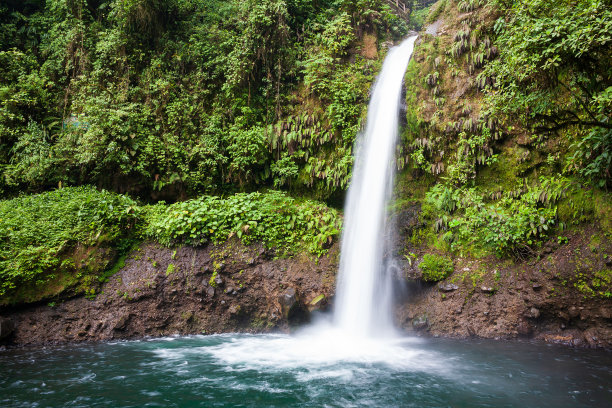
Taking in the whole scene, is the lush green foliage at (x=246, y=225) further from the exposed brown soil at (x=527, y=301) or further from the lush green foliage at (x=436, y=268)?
the exposed brown soil at (x=527, y=301)

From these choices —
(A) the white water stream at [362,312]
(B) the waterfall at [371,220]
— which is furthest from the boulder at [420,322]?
(B) the waterfall at [371,220]

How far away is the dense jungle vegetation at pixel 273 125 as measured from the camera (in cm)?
707

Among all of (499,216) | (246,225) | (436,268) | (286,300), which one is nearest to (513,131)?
(499,216)

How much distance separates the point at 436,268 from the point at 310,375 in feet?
13.7

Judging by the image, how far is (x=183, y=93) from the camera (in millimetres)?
12945

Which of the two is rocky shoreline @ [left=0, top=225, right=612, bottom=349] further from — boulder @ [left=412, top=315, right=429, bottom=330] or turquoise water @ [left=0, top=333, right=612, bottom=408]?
turquoise water @ [left=0, top=333, right=612, bottom=408]

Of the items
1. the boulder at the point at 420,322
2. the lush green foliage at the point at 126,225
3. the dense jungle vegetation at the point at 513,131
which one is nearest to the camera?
the dense jungle vegetation at the point at 513,131

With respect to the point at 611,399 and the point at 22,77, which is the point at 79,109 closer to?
the point at 22,77

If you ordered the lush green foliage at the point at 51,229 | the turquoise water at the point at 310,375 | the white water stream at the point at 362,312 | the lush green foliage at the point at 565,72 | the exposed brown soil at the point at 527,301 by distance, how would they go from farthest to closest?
the lush green foliage at the point at 51,229, the exposed brown soil at the point at 527,301, the white water stream at the point at 362,312, the lush green foliage at the point at 565,72, the turquoise water at the point at 310,375

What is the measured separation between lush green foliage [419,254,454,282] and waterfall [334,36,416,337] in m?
0.92

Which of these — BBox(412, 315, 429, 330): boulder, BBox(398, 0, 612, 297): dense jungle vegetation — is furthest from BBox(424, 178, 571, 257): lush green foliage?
BBox(412, 315, 429, 330): boulder

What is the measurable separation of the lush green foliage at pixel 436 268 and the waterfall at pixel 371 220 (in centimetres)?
92

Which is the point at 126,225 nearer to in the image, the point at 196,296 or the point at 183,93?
the point at 196,296

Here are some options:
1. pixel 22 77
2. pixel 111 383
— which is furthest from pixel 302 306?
pixel 22 77
